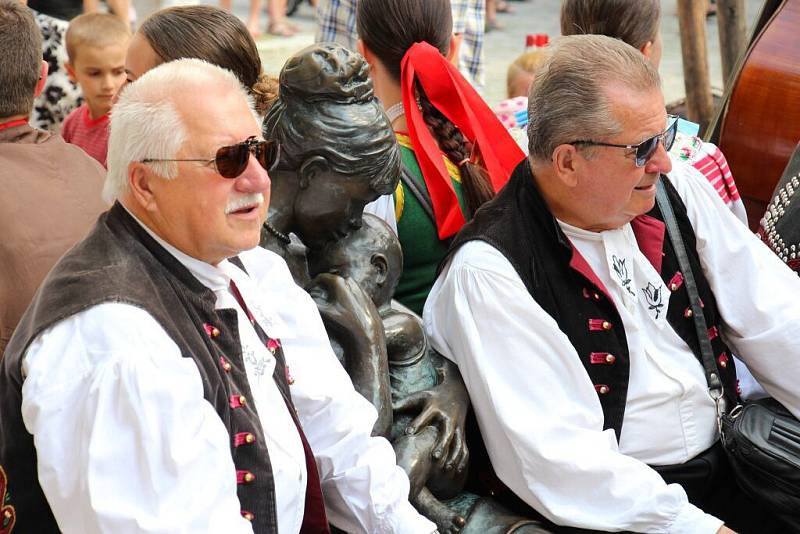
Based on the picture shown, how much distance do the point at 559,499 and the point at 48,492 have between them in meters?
1.23

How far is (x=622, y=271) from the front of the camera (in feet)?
9.46

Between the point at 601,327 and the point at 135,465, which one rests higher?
the point at 135,465

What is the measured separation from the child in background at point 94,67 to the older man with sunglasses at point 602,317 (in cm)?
203

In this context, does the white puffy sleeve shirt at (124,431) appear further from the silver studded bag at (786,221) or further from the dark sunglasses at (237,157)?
the silver studded bag at (786,221)

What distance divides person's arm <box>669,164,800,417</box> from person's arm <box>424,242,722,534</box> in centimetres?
58

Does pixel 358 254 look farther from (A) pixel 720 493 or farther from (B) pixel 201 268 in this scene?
(A) pixel 720 493

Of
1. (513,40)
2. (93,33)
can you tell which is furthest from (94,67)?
(513,40)

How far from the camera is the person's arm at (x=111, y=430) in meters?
1.80

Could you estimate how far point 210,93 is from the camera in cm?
205

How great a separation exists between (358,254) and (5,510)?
993mm

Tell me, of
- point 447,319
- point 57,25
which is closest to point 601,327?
point 447,319

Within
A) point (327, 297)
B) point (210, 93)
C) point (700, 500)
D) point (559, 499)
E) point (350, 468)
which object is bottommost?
point (700, 500)


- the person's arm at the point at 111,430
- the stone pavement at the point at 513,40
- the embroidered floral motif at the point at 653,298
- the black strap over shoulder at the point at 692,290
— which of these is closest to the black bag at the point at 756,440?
the black strap over shoulder at the point at 692,290

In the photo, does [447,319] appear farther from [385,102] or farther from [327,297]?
[385,102]
